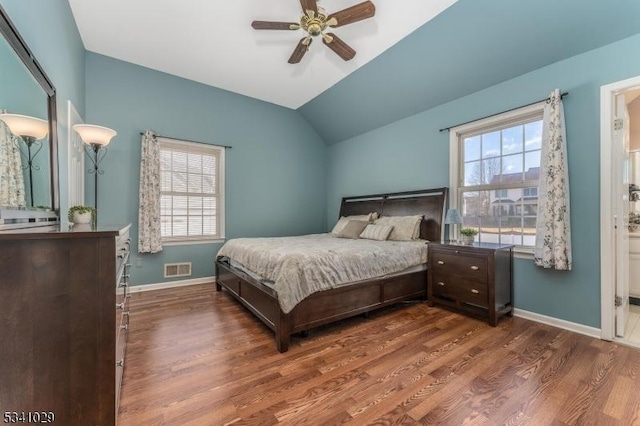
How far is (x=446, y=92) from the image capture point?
3445 millimetres

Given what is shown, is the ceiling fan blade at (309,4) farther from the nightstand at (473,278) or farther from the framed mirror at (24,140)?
the nightstand at (473,278)

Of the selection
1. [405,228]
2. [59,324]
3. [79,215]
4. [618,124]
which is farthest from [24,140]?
[618,124]

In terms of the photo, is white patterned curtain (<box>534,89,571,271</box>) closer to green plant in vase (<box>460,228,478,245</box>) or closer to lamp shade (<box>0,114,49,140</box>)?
green plant in vase (<box>460,228,478,245</box>)

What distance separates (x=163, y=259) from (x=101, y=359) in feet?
9.54

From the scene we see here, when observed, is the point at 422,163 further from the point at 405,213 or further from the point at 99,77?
the point at 99,77

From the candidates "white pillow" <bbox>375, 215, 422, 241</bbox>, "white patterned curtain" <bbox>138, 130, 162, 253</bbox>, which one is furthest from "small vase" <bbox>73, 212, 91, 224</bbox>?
"white pillow" <bbox>375, 215, 422, 241</bbox>

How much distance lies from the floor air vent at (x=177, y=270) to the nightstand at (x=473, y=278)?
11.1 ft

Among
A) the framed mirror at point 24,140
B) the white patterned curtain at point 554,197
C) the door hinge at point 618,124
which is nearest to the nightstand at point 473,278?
the white patterned curtain at point 554,197

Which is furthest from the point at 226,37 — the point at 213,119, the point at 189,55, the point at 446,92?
the point at 446,92

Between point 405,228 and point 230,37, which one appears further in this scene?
point 405,228

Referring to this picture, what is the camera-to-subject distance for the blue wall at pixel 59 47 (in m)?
1.57

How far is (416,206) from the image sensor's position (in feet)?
12.5

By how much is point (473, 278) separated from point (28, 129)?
3.58 meters

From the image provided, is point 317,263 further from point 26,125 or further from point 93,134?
point 93,134
